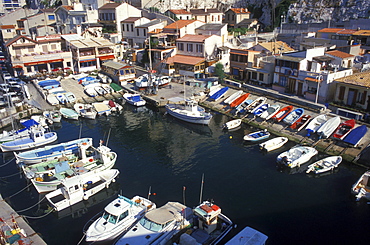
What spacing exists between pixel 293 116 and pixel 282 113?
175cm

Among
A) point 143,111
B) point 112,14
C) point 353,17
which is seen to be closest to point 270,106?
point 143,111

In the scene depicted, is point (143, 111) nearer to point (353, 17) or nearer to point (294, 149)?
point (294, 149)

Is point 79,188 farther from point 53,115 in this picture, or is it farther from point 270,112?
point 270,112

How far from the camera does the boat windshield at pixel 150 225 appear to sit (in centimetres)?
2048

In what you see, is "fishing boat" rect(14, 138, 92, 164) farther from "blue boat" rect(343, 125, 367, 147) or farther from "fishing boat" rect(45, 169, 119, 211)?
"blue boat" rect(343, 125, 367, 147)

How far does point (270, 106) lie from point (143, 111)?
63.3 feet

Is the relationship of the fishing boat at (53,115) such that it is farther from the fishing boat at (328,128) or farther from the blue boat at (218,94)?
the fishing boat at (328,128)

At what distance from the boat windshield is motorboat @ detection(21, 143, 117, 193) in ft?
30.8

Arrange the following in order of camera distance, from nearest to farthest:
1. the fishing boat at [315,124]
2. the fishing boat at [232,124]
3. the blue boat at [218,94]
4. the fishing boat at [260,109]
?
1. the fishing boat at [315,124]
2. the fishing boat at [232,124]
3. the fishing boat at [260,109]
4. the blue boat at [218,94]

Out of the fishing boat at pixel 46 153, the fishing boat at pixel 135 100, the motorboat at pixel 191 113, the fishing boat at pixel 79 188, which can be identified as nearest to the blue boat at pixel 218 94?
the motorboat at pixel 191 113

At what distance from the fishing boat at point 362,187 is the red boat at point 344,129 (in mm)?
7922

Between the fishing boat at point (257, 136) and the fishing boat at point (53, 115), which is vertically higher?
the fishing boat at point (53, 115)

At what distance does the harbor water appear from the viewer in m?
22.6

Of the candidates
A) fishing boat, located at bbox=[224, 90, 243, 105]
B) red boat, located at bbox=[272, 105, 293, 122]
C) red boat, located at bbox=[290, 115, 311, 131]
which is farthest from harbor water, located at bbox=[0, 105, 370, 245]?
fishing boat, located at bbox=[224, 90, 243, 105]
